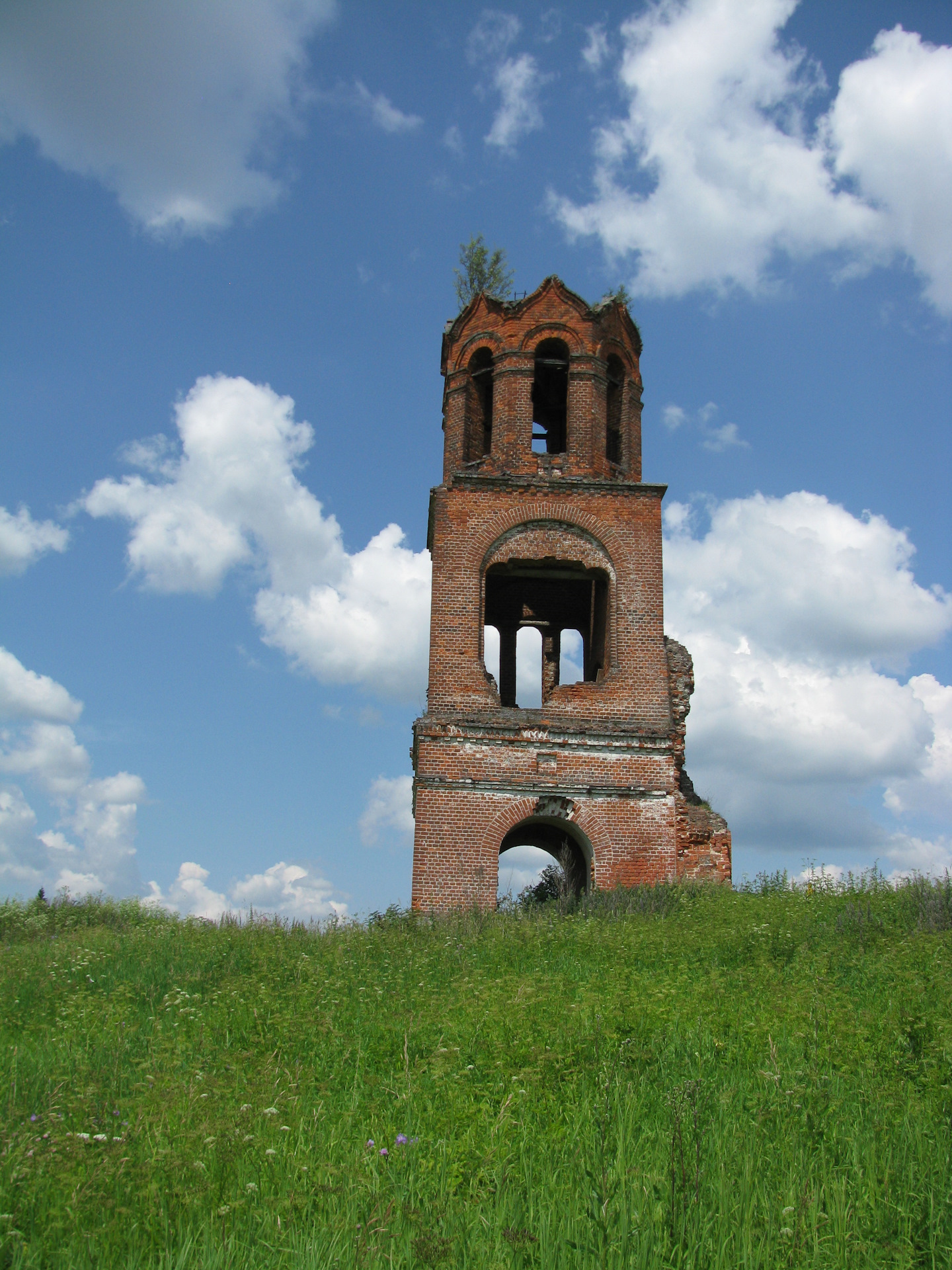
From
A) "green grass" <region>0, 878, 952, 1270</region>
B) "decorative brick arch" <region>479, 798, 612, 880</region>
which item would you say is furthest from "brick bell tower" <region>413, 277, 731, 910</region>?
"green grass" <region>0, 878, 952, 1270</region>

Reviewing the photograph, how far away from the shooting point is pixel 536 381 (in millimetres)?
17828

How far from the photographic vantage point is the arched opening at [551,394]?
16.9m

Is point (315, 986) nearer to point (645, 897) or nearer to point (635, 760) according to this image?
point (645, 897)

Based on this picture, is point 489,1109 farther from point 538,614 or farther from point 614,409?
point 538,614

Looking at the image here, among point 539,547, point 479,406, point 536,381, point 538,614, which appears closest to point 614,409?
point 536,381

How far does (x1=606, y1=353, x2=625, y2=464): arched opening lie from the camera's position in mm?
16859

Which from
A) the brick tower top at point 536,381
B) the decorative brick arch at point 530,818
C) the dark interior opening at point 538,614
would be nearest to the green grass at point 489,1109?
the decorative brick arch at point 530,818

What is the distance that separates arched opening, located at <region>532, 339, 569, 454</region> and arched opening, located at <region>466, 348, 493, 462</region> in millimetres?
864

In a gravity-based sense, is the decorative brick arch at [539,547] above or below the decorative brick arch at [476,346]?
below

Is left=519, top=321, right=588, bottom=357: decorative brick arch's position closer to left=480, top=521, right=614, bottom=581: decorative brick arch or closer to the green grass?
left=480, top=521, right=614, bottom=581: decorative brick arch

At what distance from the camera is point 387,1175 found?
3109mm

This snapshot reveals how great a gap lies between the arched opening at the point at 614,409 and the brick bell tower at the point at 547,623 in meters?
0.03

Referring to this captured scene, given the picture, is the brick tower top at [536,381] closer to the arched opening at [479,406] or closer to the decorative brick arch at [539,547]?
the arched opening at [479,406]

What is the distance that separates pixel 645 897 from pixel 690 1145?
8662mm
